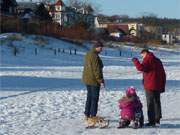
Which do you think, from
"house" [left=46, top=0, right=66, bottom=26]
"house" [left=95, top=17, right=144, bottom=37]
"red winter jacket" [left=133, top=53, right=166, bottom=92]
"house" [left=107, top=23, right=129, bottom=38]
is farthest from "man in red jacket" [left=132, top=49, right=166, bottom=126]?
"house" [left=95, top=17, right=144, bottom=37]

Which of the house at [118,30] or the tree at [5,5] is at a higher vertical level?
the tree at [5,5]

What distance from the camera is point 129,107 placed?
12.1 metres

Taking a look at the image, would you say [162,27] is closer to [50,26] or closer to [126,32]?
[126,32]

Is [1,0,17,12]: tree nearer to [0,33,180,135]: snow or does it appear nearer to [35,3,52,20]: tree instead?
[35,3,52,20]: tree

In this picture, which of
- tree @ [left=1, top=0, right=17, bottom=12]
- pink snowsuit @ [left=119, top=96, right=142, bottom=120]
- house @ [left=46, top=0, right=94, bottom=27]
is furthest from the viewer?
house @ [left=46, top=0, right=94, bottom=27]

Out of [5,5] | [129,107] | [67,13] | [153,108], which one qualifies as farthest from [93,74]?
[67,13]

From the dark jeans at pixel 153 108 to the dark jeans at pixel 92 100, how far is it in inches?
39.5

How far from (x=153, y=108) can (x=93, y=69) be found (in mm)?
1420

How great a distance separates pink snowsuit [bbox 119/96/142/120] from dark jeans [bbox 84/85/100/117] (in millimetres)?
547

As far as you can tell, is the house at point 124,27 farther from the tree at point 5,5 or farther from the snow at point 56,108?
the snow at point 56,108

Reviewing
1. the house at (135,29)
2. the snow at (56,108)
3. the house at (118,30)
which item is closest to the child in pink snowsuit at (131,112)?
the snow at (56,108)

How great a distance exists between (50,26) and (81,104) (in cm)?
7325

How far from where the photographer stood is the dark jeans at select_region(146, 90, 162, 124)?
1223 centimetres

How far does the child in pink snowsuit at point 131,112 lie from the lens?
1198 centimetres
